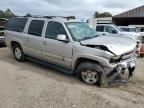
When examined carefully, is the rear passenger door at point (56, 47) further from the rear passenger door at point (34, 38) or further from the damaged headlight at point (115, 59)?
the damaged headlight at point (115, 59)

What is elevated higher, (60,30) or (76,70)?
(60,30)

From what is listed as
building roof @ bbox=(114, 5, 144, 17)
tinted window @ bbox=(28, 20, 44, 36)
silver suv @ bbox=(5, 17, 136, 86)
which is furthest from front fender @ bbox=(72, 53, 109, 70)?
building roof @ bbox=(114, 5, 144, 17)

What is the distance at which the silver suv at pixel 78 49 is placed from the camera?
19.5 ft

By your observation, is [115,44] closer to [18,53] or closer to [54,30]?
[54,30]

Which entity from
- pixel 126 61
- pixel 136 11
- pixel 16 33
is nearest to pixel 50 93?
pixel 126 61

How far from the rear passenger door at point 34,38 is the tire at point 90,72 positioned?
6.73 ft

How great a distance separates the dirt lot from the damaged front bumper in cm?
21

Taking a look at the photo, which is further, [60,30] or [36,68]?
[36,68]

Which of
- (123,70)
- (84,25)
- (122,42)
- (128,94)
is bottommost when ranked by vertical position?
(128,94)

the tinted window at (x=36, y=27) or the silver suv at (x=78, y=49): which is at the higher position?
the tinted window at (x=36, y=27)

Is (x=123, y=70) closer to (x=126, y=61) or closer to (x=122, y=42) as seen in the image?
(x=126, y=61)

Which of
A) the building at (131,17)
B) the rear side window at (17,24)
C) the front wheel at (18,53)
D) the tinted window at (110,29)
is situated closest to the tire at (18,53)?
the front wheel at (18,53)

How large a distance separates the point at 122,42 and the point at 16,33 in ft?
15.2

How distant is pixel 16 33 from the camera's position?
Result: 9086mm
